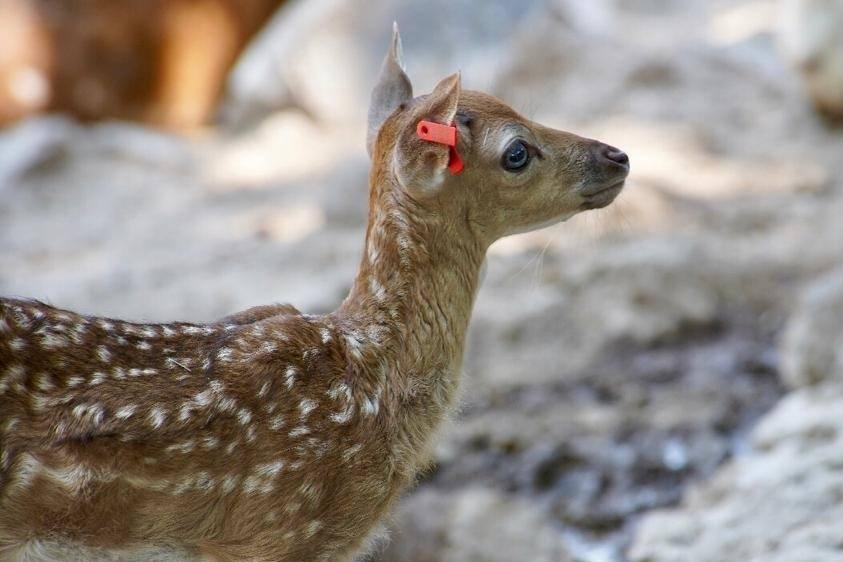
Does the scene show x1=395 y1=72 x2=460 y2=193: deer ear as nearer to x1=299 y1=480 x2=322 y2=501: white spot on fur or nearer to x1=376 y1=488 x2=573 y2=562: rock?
x1=299 y1=480 x2=322 y2=501: white spot on fur

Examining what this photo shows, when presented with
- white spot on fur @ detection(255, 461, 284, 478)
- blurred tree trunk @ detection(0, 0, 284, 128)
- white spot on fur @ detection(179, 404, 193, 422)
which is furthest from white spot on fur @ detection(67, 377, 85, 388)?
blurred tree trunk @ detection(0, 0, 284, 128)

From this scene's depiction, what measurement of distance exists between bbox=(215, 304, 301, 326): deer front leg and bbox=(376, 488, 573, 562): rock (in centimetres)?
116

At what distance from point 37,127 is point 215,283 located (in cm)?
331

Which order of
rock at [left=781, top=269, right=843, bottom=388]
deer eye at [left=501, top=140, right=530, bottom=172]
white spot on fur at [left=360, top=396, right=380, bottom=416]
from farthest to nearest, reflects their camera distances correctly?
rock at [left=781, top=269, right=843, bottom=388]
deer eye at [left=501, top=140, right=530, bottom=172]
white spot on fur at [left=360, top=396, right=380, bottom=416]

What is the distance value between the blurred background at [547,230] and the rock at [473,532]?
13 mm

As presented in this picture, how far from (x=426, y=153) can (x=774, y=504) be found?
6.64 feet

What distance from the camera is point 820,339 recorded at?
509 cm

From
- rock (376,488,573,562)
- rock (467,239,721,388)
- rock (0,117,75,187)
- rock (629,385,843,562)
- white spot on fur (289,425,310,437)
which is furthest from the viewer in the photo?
rock (0,117,75,187)

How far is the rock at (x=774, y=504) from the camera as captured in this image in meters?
3.97

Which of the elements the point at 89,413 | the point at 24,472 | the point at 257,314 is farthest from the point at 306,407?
the point at 24,472

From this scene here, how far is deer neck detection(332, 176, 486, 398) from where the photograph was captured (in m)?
3.20

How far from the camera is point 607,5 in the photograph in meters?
11.7

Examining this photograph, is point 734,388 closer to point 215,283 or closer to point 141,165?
point 215,283

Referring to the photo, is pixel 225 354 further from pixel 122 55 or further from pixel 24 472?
pixel 122 55
